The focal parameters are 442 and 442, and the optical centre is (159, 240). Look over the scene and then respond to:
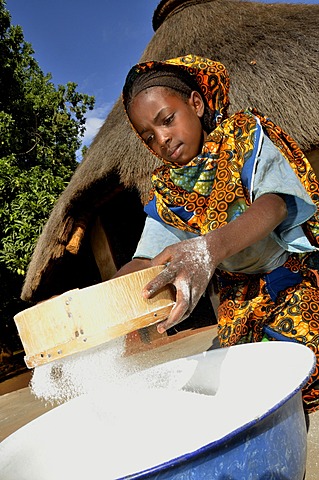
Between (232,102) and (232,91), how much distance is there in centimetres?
12

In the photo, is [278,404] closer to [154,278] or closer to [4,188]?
[154,278]

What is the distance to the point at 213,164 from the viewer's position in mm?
1490

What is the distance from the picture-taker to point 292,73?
3.89 meters

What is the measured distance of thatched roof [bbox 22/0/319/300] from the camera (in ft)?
12.4

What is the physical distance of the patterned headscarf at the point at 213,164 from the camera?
A: 140cm

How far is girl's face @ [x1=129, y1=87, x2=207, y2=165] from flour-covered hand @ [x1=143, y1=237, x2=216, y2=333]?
69cm

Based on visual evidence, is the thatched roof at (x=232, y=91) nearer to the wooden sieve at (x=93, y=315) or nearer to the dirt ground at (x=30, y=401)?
the dirt ground at (x=30, y=401)

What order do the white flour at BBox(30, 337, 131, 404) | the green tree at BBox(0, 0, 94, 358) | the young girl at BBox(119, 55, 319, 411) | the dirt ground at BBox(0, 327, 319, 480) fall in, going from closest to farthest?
the white flour at BBox(30, 337, 131, 404) → the young girl at BBox(119, 55, 319, 411) → the dirt ground at BBox(0, 327, 319, 480) → the green tree at BBox(0, 0, 94, 358)

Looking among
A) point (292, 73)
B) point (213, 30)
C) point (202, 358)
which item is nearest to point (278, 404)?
point (202, 358)

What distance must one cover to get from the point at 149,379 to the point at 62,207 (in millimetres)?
→ 3488

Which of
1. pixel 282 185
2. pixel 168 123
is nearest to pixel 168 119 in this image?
pixel 168 123

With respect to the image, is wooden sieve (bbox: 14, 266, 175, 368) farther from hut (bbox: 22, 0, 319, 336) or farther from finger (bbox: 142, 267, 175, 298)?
hut (bbox: 22, 0, 319, 336)

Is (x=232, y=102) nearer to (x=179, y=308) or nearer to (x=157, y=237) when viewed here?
(x=157, y=237)

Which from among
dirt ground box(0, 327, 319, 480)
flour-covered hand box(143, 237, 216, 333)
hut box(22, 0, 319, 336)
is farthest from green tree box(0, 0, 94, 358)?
flour-covered hand box(143, 237, 216, 333)
